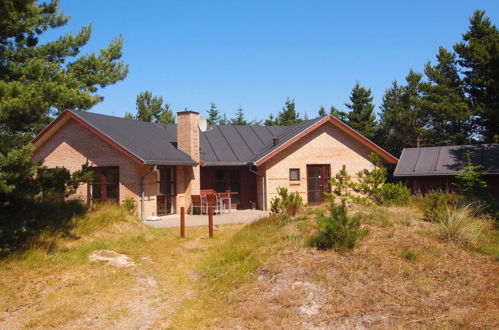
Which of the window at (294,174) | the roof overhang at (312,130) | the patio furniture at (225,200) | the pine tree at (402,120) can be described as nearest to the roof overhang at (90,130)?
the patio furniture at (225,200)

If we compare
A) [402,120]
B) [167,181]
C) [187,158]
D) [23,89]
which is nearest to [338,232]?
[23,89]

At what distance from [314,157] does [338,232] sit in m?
13.2

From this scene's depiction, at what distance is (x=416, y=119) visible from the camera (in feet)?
128

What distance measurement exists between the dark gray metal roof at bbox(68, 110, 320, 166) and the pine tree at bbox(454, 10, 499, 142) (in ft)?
28.3

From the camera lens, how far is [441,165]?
68.7 feet

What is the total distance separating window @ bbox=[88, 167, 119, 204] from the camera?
16859mm

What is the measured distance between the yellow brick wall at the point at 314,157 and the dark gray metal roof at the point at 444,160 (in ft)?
8.37

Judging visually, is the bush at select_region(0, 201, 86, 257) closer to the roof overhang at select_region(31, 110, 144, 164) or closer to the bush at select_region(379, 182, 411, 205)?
the roof overhang at select_region(31, 110, 144, 164)

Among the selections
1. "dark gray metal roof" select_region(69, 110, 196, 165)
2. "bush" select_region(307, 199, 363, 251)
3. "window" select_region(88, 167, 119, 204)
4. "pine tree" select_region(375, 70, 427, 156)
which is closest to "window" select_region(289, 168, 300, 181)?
"dark gray metal roof" select_region(69, 110, 196, 165)

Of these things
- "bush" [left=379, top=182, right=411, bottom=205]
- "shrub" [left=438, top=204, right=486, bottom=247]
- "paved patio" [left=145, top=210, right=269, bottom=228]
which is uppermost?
"bush" [left=379, top=182, right=411, bottom=205]

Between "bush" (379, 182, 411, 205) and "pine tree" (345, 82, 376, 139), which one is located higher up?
"pine tree" (345, 82, 376, 139)

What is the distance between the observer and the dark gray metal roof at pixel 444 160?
20.0 meters

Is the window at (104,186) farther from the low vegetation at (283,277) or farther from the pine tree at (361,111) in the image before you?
the pine tree at (361,111)

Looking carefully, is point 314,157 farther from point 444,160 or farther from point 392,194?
point 392,194
